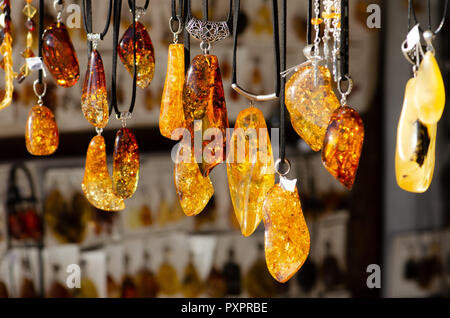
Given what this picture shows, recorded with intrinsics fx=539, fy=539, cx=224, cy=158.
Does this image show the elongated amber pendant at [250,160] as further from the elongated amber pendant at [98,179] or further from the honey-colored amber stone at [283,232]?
the elongated amber pendant at [98,179]

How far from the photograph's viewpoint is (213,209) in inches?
48.9

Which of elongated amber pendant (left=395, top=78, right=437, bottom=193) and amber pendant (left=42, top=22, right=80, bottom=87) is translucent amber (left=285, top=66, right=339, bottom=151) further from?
amber pendant (left=42, top=22, right=80, bottom=87)

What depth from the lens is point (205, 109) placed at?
1.76 feet

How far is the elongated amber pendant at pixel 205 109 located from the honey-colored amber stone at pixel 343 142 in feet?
0.34

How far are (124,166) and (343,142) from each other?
27cm

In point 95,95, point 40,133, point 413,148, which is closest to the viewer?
point 413,148

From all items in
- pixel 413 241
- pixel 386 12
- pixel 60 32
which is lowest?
pixel 413 241

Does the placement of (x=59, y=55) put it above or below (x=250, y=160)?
above

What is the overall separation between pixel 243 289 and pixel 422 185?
810mm

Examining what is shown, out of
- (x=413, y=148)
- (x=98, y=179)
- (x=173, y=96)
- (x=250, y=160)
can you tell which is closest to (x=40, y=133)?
(x=98, y=179)

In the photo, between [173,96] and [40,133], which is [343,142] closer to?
[173,96]

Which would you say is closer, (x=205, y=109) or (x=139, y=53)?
(x=205, y=109)
